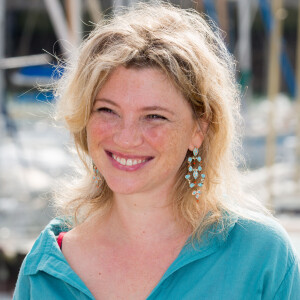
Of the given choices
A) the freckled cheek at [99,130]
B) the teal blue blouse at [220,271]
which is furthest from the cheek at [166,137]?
the teal blue blouse at [220,271]

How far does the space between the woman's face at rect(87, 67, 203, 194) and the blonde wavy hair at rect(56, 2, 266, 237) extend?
32 millimetres

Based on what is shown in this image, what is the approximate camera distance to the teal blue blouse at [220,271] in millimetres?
1569

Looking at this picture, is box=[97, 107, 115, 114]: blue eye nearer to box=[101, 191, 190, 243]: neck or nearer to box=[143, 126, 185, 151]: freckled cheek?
box=[143, 126, 185, 151]: freckled cheek

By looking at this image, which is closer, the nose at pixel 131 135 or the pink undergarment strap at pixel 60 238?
the nose at pixel 131 135

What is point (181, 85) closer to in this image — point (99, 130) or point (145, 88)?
point (145, 88)

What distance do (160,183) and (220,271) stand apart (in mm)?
309

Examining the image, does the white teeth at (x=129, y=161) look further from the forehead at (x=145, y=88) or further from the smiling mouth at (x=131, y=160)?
the forehead at (x=145, y=88)

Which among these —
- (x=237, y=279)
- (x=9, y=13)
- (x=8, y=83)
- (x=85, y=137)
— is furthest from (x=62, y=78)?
(x=9, y=13)

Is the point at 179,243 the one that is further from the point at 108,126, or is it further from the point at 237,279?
the point at 108,126

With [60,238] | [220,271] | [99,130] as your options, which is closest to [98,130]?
[99,130]

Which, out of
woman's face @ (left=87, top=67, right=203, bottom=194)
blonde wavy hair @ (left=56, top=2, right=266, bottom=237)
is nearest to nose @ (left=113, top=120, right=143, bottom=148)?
woman's face @ (left=87, top=67, right=203, bottom=194)

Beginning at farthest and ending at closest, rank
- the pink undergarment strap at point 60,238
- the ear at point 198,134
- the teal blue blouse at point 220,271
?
the pink undergarment strap at point 60,238 → the ear at point 198,134 → the teal blue blouse at point 220,271

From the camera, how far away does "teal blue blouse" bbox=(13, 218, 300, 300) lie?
1569mm

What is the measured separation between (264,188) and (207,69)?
5.32 metres
